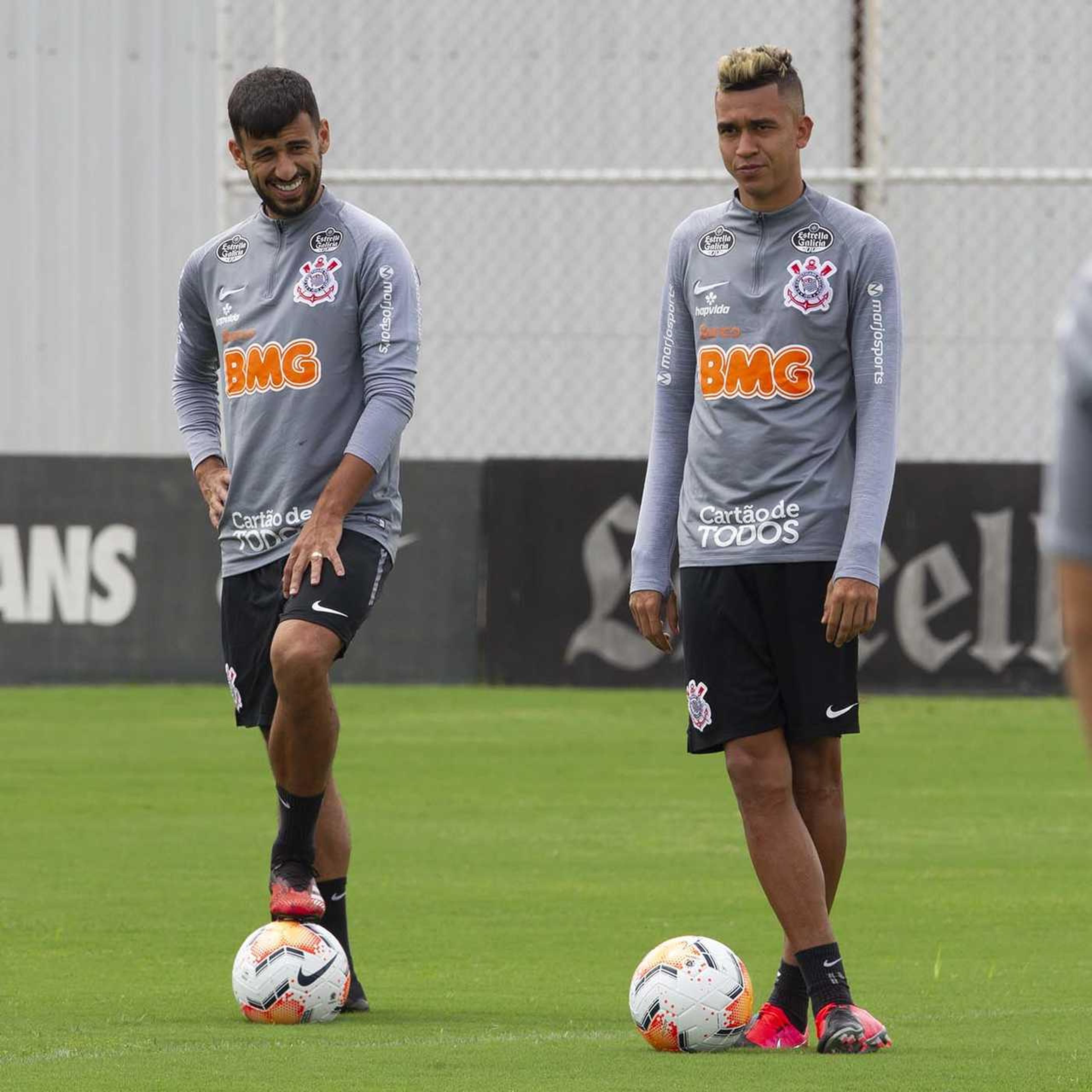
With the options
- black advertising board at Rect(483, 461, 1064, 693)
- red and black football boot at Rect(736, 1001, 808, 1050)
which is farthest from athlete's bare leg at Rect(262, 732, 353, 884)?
black advertising board at Rect(483, 461, 1064, 693)

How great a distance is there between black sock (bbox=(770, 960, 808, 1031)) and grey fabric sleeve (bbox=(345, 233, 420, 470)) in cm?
146

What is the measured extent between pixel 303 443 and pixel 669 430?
2.91ft

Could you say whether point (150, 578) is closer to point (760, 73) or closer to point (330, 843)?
point (330, 843)

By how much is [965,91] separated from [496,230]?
3092 millimetres

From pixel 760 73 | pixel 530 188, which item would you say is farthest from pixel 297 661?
pixel 530 188

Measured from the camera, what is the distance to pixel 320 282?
223 inches

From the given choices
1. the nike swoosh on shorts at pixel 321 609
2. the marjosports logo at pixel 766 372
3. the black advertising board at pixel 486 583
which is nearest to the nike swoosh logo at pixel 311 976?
the nike swoosh on shorts at pixel 321 609

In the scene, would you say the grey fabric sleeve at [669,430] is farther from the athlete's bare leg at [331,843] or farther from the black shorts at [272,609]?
the athlete's bare leg at [331,843]

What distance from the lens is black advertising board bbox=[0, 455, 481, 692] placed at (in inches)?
529

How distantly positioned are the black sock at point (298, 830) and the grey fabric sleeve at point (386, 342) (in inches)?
30.4

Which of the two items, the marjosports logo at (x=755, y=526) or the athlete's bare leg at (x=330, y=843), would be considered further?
the athlete's bare leg at (x=330, y=843)

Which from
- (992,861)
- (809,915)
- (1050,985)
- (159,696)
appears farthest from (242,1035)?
(159,696)

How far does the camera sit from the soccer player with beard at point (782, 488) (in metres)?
5.03

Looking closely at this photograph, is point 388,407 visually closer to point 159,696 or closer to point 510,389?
point 159,696
